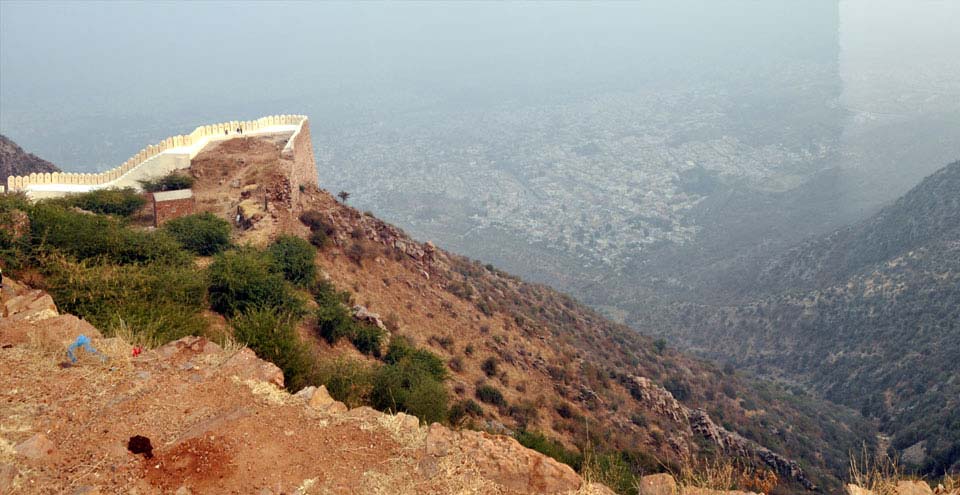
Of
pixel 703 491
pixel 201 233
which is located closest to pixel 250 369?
pixel 703 491

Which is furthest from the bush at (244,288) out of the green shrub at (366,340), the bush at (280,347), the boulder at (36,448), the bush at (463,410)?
the boulder at (36,448)

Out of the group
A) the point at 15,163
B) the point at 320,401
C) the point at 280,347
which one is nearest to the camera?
the point at 320,401

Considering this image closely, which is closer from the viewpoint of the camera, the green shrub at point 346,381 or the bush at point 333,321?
the green shrub at point 346,381

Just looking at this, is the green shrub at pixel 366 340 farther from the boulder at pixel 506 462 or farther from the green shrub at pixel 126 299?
the boulder at pixel 506 462

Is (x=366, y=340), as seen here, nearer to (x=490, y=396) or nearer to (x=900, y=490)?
(x=490, y=396)

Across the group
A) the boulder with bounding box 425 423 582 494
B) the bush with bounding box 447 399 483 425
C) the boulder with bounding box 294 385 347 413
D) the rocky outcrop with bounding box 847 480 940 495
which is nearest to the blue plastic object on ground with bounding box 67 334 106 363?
the boulder with bounding box 294 385 347 413

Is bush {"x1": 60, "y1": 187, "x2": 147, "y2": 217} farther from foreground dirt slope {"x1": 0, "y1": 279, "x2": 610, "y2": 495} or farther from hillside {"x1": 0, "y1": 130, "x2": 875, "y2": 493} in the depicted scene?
foreground dirt slope {"x1": 0, "y1": 279, "x2": 610, "y2": 495}
